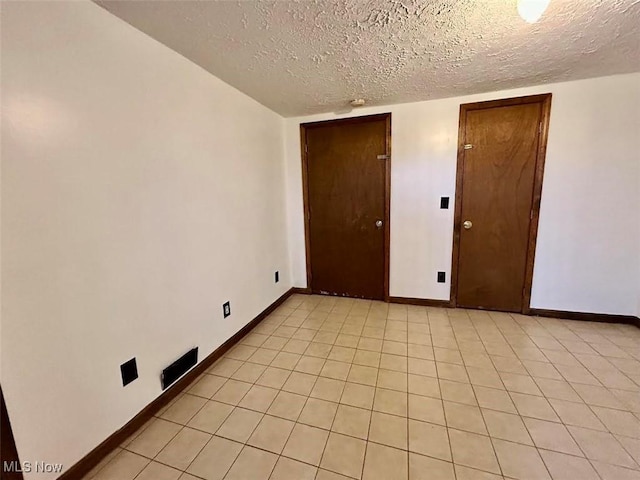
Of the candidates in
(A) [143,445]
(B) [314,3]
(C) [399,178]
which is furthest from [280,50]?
(A) [143,445]

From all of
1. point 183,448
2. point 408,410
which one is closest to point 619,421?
point 408,410

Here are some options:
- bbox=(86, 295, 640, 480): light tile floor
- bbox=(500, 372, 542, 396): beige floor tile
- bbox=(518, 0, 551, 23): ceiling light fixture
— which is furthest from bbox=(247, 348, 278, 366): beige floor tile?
bbox=(518, 0, 551, 23): ceiling light fixture

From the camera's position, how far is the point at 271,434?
57.4 inches

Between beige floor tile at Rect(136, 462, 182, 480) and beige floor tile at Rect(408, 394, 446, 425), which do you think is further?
beige floor tile at Rect(408, 394, 446, 425)

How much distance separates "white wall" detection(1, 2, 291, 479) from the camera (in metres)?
Answer: 1.04

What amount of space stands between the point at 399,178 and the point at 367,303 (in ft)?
4.53

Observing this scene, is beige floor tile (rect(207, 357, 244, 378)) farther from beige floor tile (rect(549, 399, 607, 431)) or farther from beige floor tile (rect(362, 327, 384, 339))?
beige floor tile (rect(549, 399, 607, 431))

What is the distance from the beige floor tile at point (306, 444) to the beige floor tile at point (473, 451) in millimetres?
617

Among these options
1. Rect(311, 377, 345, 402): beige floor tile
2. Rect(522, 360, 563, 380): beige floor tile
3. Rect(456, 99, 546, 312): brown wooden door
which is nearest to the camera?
Rect(311, 377, 345, 402): beige floor tile

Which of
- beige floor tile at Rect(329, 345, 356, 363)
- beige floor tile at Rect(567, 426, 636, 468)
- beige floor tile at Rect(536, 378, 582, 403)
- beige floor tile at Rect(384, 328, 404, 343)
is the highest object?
beige floor tile at Rect(384, 328, 404, 343)

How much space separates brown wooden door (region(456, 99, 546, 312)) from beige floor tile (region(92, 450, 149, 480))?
9.19ft

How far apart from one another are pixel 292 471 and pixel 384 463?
0.41 metres

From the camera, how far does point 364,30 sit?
4.84ft

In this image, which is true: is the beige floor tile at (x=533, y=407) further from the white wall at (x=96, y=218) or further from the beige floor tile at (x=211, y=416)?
the white wall at (x=96, y=218)
